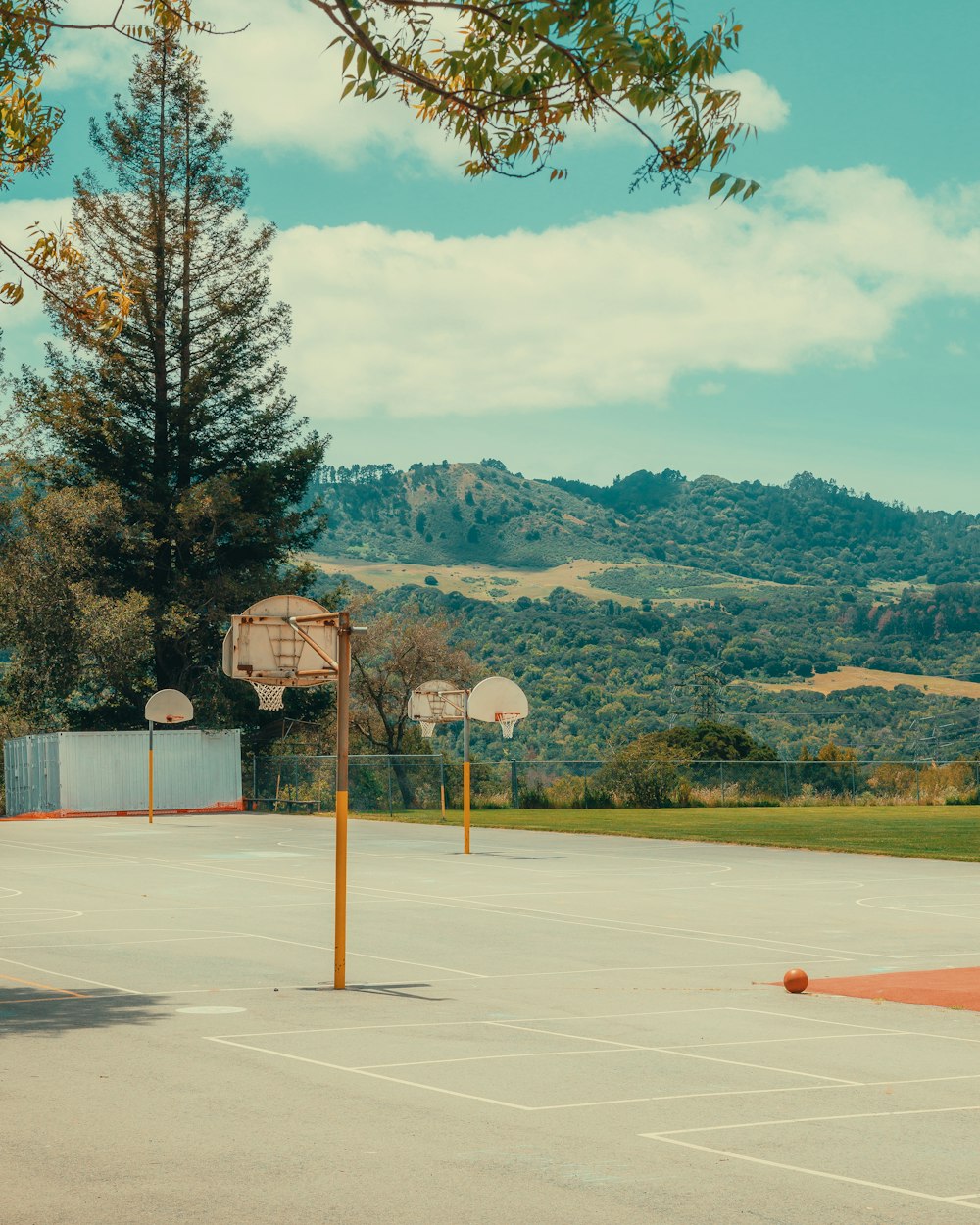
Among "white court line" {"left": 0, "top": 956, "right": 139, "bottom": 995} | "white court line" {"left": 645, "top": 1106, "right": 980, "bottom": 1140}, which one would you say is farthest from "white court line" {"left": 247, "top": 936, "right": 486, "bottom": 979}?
"white court line" {"left": 645, "top": 1106, "right": 980, "bottom": 1140}

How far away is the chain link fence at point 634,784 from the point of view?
57.7 meters

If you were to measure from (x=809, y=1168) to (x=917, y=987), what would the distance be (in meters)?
7.98

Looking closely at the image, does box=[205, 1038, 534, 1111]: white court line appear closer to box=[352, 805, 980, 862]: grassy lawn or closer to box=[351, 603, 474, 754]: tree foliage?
box=[352, 805, 980, 862]: grassy lawn

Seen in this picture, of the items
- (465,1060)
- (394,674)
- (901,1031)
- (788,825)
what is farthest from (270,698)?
(465,1060)

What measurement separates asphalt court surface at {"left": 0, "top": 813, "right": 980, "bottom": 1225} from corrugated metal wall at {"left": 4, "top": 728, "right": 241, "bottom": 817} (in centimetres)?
2992

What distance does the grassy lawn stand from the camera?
38219 millimetres

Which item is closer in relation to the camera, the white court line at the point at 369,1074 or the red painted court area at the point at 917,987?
the white court line at the point at 369,1074

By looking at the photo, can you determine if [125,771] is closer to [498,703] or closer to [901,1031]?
[498,703]

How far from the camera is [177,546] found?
213 ft

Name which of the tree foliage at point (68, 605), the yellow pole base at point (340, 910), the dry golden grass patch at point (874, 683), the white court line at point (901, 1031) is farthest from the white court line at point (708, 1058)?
the dry golden grass patch at point (874, 683)

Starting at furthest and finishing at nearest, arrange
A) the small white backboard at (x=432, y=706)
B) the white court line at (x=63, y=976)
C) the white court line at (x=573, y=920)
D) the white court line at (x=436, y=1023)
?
the small white backboard at (x=432, y=706) → the white court line at (x=573, y=920) → the white court line at (x=63, y=976) → the white court line at (x=436, y=1023)

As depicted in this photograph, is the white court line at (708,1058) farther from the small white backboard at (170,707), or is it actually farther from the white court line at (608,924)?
the small white backboard at (170,707)

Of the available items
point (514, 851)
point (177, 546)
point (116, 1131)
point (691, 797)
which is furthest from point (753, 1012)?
point (177, 546)

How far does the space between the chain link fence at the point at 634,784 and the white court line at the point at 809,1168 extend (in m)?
47.1
